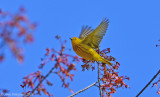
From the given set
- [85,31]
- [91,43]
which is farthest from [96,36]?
[85,31]

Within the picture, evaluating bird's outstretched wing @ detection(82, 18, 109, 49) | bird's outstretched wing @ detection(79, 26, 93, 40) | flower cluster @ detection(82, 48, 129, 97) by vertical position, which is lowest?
flower cluster @ detection(82, 48, 129, 97)

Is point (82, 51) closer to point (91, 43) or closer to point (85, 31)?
point (91, 43)

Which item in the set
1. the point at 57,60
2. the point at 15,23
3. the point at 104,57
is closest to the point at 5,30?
the point at 15,23

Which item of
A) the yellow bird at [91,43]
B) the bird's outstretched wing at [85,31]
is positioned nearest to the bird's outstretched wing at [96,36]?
the yellow bird at [91,43]

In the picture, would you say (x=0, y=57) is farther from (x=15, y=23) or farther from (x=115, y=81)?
(x=115, y=81)

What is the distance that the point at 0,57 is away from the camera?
67.0 inches

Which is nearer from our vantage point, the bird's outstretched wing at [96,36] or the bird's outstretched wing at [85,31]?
the bird's outstretched wing at [96,36]

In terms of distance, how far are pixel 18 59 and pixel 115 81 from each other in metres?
3.72

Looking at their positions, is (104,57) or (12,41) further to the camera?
(104,57)

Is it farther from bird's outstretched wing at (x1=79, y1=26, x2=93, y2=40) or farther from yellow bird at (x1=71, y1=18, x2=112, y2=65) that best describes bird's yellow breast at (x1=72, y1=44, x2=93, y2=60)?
bird's outstretched wing at (x1=79, y1=26, x2=93, y2=40)

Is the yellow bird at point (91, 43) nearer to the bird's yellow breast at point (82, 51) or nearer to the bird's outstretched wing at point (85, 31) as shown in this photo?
the bird's yellow breast at point (82, 51)

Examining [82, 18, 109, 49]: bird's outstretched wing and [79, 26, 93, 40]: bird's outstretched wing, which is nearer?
[82, 18, 109, 49]: bird's outstretched wing

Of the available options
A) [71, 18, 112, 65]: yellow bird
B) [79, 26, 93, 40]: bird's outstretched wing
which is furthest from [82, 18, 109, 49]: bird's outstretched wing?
[79, 26, 93, 40]: bird's outstretched wing

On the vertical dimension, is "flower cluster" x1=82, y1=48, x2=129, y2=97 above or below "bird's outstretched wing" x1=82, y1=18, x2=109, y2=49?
below
